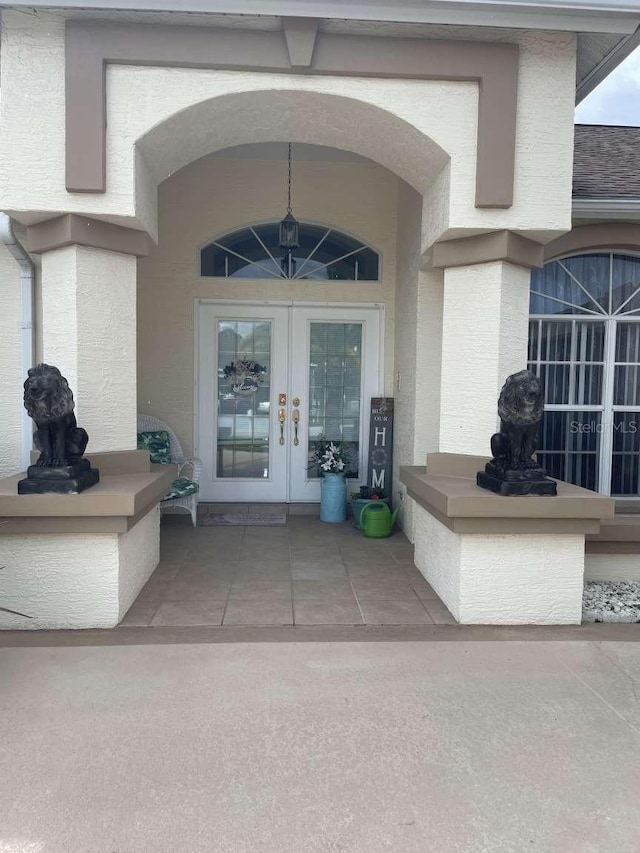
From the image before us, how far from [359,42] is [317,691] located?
4.00m

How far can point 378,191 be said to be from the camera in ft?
22.4

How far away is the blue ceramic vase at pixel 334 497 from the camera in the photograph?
6645 millimetres

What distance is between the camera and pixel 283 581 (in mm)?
4738

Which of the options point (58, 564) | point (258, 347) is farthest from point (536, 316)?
point (58, 564)

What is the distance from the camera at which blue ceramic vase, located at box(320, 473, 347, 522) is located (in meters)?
6.64

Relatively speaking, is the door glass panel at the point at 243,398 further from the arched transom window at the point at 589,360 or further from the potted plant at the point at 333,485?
the arched transom window at the point at 589,360

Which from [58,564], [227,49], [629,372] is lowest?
[58,564]

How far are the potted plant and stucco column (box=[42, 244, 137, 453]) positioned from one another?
106 inches

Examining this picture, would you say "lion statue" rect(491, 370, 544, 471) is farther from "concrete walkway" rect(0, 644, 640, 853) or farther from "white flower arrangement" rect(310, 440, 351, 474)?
"white flower arrangement" rect(310, 440, 351, 474)

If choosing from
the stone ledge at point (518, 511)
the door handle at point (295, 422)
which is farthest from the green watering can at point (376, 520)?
the stone ledge at point (518, 511)

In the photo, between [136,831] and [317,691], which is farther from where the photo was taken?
[317,691]

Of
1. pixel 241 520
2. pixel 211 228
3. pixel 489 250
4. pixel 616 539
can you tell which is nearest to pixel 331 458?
pixel 241 520

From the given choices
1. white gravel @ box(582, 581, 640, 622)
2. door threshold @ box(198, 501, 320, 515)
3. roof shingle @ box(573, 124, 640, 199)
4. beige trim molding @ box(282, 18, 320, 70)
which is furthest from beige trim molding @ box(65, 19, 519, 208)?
door threshold @ box(198, 501, 320, 515)

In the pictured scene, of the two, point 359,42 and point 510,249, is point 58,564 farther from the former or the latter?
point 359,42
